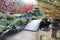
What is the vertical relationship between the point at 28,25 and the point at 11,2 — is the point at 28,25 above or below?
below

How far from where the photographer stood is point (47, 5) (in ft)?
10.4

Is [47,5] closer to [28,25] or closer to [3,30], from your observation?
[3,30]

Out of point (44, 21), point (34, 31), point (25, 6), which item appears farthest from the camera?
point (25, 6)

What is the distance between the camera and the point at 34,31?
716cm

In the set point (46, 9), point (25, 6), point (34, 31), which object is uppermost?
point (46, 9)

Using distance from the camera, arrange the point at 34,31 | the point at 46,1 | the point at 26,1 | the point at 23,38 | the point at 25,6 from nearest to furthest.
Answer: the point at 46,1 < the point at 23,38 < the point at 34,31 < the point at 25,6 < the point at 26,1

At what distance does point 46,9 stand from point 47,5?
106 millimetres

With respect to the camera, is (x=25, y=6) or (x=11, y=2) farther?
(x=25, y=6)

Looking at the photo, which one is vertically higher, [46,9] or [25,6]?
[46,9]

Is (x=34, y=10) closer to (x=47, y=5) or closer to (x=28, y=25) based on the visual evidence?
(x=28, y=25)

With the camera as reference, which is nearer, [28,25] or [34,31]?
[34,31]

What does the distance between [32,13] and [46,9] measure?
7.32m

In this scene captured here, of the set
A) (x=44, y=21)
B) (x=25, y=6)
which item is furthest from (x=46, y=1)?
(x=25, y=6)

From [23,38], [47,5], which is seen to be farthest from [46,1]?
[23,38]
